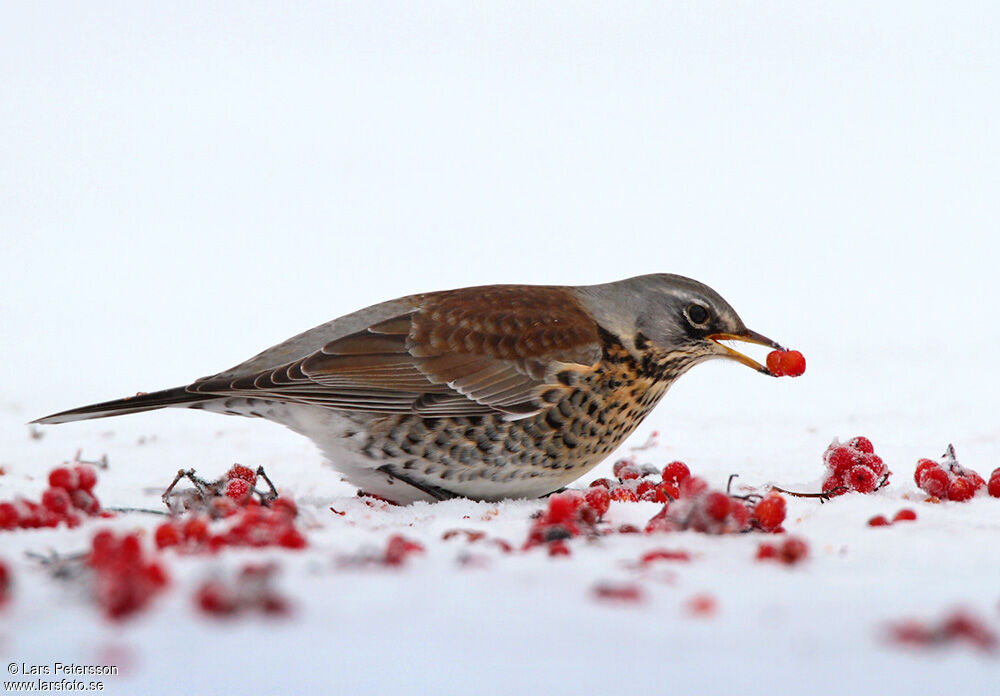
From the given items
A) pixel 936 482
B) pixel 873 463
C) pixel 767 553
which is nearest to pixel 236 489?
pixel 767 553

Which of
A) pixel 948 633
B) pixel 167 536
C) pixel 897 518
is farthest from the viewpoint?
pixel 897 518

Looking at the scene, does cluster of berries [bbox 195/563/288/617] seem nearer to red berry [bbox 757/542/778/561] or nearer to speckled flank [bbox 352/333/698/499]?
red berry [bbox 757/542/778/561]

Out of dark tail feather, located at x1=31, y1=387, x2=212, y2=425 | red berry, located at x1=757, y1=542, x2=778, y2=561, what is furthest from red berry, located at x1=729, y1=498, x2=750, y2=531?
dark tail feather, located at x1=31, y1=387, x2=212, y2=425

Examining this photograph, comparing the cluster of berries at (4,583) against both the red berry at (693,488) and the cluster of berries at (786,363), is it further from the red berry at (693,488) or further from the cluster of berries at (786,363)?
the cluster of berries at (786,363)

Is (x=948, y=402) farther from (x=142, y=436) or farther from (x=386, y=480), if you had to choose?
(x=142, y=436)

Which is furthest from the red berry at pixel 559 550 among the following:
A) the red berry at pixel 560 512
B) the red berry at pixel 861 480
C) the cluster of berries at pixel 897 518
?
the red berry at pixel 861 480

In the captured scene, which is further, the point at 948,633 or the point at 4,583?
the point at 4,583

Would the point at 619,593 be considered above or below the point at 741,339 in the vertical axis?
below

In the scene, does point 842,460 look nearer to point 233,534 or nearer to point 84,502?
point 233,534
